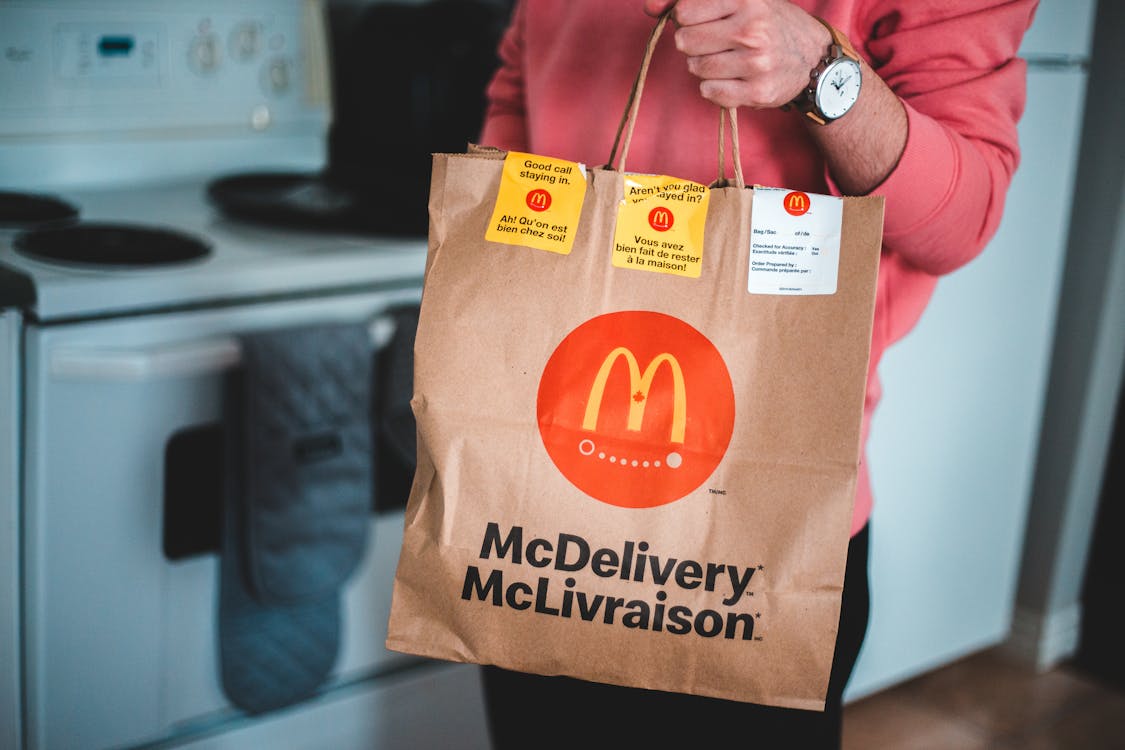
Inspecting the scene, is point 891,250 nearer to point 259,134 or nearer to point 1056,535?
point 259,134

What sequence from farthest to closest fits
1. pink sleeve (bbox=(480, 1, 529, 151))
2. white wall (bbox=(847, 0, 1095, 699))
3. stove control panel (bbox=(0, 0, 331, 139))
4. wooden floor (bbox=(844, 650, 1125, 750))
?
wooden floor (bbox=(844, 650, 1125, 750)) < white wall (bbox=(847, 0, 1095, 699)) < stove control panel (bbox=(0, 0, 331, 139)) < pink sleeve (bbox=(480, 1, 529, 151))

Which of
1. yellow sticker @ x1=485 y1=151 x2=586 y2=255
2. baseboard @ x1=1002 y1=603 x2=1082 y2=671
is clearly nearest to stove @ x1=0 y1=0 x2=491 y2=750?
yellow sticker @ x1=485 y1=151 x2=586 y2=255

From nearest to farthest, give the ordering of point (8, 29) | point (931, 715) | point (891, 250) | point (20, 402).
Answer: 1. point (891, 250)
2. point (20, 402)
3. point (8, 29)
4. point (931, 715)

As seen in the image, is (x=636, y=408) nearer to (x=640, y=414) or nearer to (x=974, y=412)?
(x=640, y=414)

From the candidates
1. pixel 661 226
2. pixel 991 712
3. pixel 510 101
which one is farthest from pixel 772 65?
pixel 991 712

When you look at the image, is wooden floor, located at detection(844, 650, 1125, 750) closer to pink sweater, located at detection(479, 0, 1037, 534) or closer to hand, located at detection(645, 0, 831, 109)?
pink sweater, located at detection(479, 0, 1037, 534)

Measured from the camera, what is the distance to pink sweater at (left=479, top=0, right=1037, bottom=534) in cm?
69

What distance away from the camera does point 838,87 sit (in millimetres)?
650

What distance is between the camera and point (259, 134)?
1.60 m

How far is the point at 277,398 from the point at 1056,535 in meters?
1.48

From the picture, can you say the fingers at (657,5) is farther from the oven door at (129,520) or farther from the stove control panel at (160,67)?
the stove control panel at (160,67)

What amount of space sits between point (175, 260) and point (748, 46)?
73 centimetres

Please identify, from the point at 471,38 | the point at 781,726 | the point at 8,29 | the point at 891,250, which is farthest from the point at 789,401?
the point at 8,29

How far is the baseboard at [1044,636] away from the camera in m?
1.94
